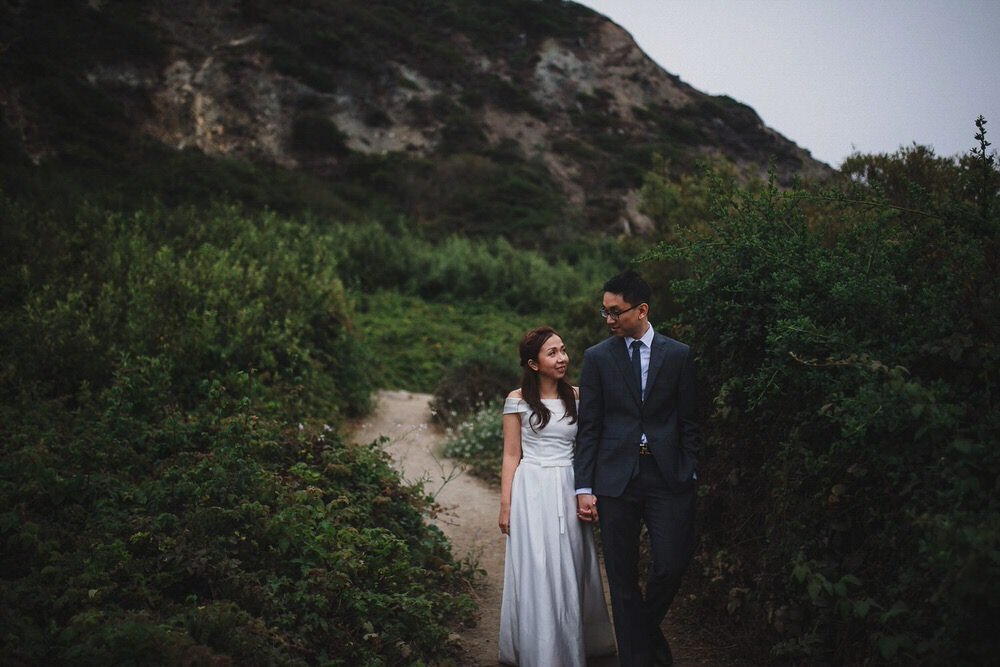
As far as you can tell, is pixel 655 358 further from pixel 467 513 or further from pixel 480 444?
pixel 480 444

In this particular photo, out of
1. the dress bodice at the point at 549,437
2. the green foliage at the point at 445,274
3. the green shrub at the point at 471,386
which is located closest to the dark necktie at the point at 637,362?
the dress bodice at the point at 549,437

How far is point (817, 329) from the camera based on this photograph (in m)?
3.63

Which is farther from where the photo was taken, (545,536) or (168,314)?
(168,314)

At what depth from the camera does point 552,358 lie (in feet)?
15.1

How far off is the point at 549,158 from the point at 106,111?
19505 millimetres

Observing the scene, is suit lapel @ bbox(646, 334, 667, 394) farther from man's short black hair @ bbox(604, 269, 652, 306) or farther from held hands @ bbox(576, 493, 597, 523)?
held hands @ bbox(576, 493, 597, 523)

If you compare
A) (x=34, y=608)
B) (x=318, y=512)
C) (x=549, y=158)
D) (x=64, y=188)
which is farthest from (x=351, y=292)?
(x=549, y=158)

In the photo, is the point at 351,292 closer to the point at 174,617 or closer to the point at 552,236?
the point at 552,236

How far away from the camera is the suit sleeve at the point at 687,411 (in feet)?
13.4

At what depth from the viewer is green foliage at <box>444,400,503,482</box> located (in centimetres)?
941

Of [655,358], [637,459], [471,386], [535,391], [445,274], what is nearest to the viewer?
[637,459]

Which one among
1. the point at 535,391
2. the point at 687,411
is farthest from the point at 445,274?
the point at 687,411

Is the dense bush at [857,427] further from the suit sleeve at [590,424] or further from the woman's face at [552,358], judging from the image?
the woman's face at [552,358]

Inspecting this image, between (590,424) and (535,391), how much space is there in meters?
0.55
